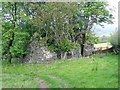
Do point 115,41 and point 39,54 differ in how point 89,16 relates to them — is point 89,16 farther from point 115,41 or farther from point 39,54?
point 115,41

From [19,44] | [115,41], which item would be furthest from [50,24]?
[115,41]

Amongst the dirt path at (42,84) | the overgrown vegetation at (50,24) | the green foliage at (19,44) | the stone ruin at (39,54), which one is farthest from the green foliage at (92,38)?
the dirt path at (42,84)

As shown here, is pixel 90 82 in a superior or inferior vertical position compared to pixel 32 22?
inferior

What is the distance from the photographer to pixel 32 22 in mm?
22250

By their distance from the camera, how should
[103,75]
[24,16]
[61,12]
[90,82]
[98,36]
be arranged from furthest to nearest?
[98,36] < [24,16] < [61,12] < [103,75] < [90,82]

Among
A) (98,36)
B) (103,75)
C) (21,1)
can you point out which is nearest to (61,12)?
(21,1)

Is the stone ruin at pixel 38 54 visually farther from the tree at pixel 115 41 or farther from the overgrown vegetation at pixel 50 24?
the tree at pixel 115 41

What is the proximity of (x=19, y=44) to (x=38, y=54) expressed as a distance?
2.43m

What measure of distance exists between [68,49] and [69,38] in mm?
1263

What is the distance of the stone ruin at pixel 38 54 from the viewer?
22.0m

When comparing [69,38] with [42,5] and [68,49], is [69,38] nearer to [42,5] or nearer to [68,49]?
[68,49]

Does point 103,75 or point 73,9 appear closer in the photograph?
point 103,75

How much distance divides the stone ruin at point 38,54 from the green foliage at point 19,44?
570mm

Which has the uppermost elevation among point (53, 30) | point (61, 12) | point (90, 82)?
point (61, 12)
